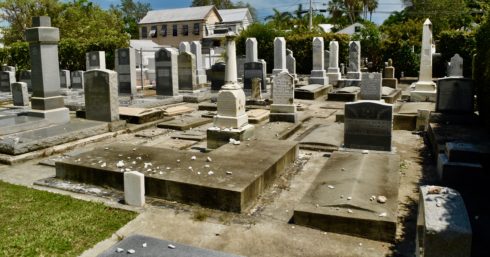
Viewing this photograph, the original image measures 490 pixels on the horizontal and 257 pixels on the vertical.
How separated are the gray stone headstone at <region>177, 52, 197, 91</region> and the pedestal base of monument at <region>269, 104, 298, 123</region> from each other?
24.6 feet

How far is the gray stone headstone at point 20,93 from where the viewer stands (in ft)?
48.4

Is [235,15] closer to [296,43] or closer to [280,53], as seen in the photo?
[296,43]

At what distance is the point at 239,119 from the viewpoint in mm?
9312

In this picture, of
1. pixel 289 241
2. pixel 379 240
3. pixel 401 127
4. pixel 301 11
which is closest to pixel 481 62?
pixel 401 127

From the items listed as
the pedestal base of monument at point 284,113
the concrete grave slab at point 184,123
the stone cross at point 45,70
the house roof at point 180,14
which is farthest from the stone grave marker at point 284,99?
the house roof at point 180,14

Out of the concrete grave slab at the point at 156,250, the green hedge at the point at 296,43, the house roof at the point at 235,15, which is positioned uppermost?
the house roof at the point at 235,15

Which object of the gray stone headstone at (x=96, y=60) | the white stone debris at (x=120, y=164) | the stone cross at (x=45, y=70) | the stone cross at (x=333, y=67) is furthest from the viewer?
the stone cross at (x=333, y=67)

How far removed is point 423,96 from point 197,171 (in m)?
12.6

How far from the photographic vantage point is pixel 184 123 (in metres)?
12.1

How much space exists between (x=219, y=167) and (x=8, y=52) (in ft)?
89.6

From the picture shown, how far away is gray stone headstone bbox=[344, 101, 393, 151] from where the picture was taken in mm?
8562

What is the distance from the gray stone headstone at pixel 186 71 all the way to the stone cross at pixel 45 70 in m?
7.88

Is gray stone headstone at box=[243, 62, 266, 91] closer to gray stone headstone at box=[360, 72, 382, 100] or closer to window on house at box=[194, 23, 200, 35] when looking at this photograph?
gray stone headstone at box=[360, 72, 382, 100]

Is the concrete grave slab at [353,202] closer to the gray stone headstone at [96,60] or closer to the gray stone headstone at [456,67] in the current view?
the gray stone headstone at [96,60]
